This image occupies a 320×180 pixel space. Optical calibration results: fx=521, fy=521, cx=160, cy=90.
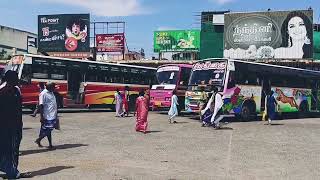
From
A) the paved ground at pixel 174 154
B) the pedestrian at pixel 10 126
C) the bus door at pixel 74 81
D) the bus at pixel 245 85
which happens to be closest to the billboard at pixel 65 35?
the bus door at pixel 74 81

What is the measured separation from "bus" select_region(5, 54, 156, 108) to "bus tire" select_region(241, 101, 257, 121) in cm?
828

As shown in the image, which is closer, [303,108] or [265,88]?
[265,88]

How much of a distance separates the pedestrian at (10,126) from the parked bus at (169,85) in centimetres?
1720

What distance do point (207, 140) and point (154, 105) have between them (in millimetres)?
11923

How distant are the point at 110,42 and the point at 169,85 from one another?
26.9 m

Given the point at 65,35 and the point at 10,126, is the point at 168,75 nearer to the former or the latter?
the point at 10,126

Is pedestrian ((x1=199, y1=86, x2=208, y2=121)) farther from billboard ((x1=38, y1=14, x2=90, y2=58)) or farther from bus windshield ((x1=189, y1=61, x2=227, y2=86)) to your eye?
billboard ((x1=38, y1=14, x2=90, y2=58))

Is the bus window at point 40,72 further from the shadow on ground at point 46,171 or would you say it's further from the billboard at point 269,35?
the billboard at point 269,35

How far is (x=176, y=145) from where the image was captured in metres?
13.3

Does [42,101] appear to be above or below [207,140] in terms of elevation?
above

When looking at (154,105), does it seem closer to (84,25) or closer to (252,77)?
(252,77)

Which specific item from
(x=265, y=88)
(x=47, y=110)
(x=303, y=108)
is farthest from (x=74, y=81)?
(x=47, y=110)

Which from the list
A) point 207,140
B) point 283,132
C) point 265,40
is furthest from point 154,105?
point 265,40

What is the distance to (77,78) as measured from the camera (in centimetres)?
2788
